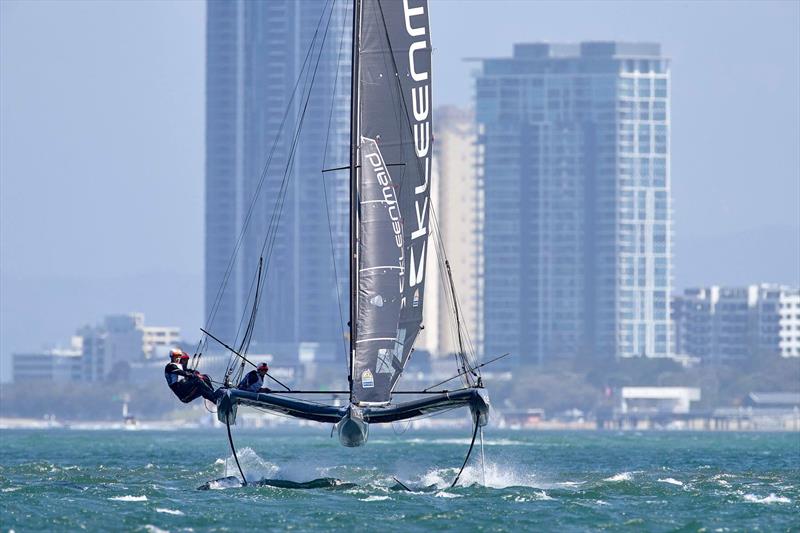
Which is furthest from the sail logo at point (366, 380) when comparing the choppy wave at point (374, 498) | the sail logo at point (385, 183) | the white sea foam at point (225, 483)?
the white sea foam at point (225, 483)

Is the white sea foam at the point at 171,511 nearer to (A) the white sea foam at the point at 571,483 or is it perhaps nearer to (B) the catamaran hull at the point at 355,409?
(B) the catamaran hull at the point at 355,409

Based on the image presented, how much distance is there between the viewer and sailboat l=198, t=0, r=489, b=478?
154ft

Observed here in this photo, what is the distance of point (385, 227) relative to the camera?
4734 cm

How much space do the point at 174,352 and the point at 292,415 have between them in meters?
3.04

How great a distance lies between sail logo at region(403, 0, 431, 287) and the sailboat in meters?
0.02

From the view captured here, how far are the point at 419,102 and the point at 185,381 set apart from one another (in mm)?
8362

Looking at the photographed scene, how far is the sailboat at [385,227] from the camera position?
4691cm

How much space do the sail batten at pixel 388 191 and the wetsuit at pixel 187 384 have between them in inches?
146

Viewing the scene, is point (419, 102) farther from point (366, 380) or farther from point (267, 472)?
point (267, 472)

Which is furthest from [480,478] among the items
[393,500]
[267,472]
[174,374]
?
[174,374]

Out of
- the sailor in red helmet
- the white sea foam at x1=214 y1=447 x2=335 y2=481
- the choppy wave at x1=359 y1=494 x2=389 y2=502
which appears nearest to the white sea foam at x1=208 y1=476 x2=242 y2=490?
the white sea foam at x1=214 y1=447 x2=335 y2=481

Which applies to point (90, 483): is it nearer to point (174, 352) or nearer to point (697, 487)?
point (174, 352)

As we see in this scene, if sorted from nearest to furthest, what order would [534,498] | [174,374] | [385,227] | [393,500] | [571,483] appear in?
[393,500]
[534,498]
[385,227]
[174,374]
[571,483]

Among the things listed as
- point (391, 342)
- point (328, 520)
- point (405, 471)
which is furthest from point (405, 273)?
point (405, 471)
